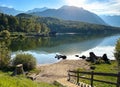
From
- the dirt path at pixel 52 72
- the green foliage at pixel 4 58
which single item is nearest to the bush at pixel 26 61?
the green foliage at pixel 4 58

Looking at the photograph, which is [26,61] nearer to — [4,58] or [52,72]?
[4,58]


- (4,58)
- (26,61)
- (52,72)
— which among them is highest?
(4,58)

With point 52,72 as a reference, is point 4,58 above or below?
above

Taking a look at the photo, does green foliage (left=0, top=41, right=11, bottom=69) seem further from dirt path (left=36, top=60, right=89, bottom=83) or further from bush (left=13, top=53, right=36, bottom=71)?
dirt path (left=36, top=60, right=89, bottom=83)

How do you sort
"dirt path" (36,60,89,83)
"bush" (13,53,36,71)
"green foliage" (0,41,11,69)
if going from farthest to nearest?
"green foliage" (0,41,11,69) → "bush" (13,53,36,71) → "dirt path" (36,60,89,83)

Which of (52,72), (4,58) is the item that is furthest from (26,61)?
(52,72)

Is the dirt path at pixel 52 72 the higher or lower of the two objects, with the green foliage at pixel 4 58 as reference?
lower

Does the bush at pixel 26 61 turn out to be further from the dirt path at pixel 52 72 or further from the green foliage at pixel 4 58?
the dirt path at pixel 52 72

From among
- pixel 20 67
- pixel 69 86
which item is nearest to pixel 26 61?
pixel 20 67

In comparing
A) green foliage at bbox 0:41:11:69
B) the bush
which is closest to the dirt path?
the bush

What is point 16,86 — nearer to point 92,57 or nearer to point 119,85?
point 119,85

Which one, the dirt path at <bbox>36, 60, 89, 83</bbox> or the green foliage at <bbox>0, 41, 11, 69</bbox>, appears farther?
the green foliage at <bbox>0, 41, 11, 69</bbox>

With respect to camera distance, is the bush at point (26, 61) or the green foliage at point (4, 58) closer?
the bush at point (26, 61)

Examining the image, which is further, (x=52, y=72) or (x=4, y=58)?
(x=4, y=58)
